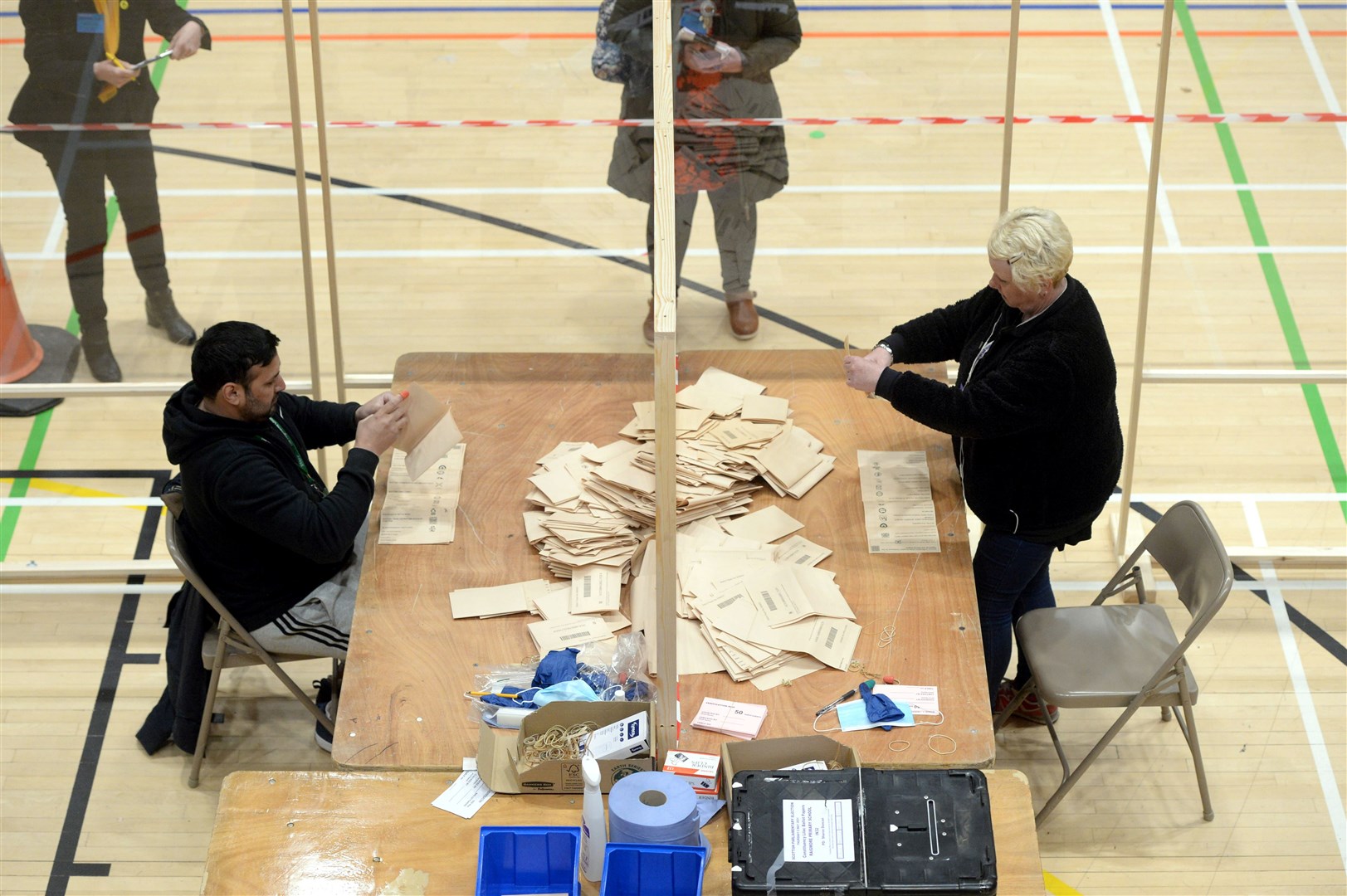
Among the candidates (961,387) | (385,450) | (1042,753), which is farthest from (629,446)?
(1042,753)

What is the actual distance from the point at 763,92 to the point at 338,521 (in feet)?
7.65

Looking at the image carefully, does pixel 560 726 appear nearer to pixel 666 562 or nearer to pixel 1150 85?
pixel 666 562

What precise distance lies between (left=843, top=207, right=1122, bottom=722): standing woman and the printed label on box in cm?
100

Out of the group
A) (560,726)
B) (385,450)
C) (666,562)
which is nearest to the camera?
(666,562)

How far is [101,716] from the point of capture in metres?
4.78

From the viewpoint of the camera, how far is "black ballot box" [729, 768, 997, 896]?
279 centimetres

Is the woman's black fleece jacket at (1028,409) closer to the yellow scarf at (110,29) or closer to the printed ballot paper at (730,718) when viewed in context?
the printed ballot paper at (730,718)

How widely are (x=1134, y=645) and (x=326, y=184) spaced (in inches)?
126

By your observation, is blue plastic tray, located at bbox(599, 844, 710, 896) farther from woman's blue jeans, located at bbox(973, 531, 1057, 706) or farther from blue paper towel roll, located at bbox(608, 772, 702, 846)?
woman's blue jeans, located at bbox(973, 531, 1057, 706)

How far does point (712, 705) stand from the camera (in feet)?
11.4

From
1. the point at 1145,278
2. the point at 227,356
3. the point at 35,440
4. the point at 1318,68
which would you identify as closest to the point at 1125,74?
the point at 1318,68

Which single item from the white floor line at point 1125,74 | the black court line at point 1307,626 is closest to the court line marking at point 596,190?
the black court line at point 1307,626

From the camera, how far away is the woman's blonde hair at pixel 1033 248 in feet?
12.2

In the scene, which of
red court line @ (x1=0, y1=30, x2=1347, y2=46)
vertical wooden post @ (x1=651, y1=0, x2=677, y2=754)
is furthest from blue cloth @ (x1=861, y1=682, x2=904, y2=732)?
red court line @ (x1=0, y1=30, x2=1347, y2=46)
